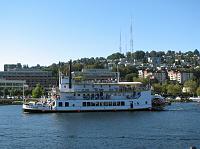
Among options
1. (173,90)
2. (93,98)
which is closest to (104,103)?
(93,98)

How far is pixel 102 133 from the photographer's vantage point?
182 feet

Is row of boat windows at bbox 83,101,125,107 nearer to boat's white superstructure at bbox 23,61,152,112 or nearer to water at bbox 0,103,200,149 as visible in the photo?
boat's white superstructure at bbox 23,61,152,112

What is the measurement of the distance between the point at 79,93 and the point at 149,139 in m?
41.2

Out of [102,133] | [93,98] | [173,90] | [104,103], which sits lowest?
[102,133]

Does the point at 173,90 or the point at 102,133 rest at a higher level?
the point at 173,90

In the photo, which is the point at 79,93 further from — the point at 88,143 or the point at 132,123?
the point at 88,143

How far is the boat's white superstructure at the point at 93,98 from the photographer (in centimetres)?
8831

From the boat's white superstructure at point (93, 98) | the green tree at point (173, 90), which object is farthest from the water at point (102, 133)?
the green tree at point (173, 90)

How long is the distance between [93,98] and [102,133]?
3427cm

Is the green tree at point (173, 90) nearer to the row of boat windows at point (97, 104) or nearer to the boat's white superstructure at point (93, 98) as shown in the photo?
the boat's white superstructure at point (93, 98)

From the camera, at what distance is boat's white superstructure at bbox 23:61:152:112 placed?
3477 inches

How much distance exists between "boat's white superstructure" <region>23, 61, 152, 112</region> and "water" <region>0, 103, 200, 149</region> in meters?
12.3

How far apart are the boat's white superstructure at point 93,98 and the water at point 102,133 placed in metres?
12.3

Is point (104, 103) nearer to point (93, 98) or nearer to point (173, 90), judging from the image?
point (93, 98)
